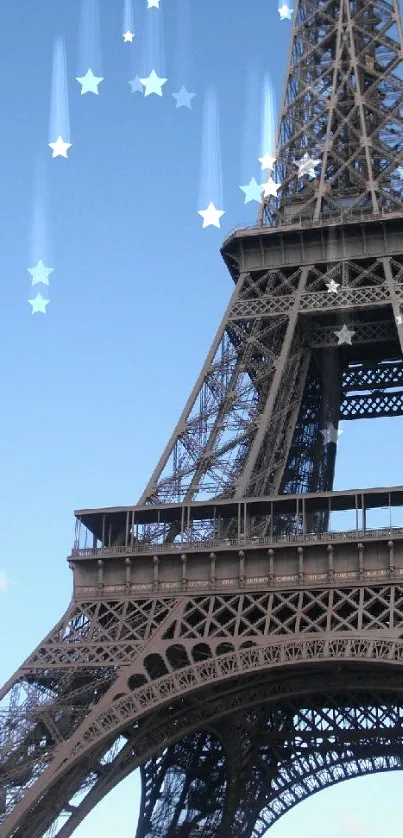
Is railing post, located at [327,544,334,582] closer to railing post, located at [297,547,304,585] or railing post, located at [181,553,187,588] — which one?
railing post, located at [297,547,304,585]

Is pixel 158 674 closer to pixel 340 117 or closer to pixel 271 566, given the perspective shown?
pixel 271 566

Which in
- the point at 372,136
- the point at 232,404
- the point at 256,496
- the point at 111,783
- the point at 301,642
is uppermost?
the point at 372,136

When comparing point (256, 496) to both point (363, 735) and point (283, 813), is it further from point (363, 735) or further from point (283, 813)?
point (283, 813)

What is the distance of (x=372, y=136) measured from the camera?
50.5m

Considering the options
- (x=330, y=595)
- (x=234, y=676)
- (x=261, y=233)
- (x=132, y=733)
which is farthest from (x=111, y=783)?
(x=261, y=233)

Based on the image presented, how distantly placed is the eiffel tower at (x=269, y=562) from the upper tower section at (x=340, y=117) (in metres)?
0.08

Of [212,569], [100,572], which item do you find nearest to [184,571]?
[212,569]

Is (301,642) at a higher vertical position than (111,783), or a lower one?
higher

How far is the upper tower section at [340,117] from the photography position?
4975cm

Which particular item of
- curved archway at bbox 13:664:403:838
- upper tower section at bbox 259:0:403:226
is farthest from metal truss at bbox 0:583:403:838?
upper tower section at bbox 259:0:403:226

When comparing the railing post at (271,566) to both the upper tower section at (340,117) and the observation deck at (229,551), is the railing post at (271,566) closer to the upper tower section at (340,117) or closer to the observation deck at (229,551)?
the observation deck at (229,551)

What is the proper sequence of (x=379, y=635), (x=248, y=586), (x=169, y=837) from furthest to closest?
1. (x=169, y=837)
2. (x=248, y=586)
3. (x=379, y=635)

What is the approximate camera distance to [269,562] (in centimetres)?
3988

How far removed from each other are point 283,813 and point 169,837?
12.1 feet
